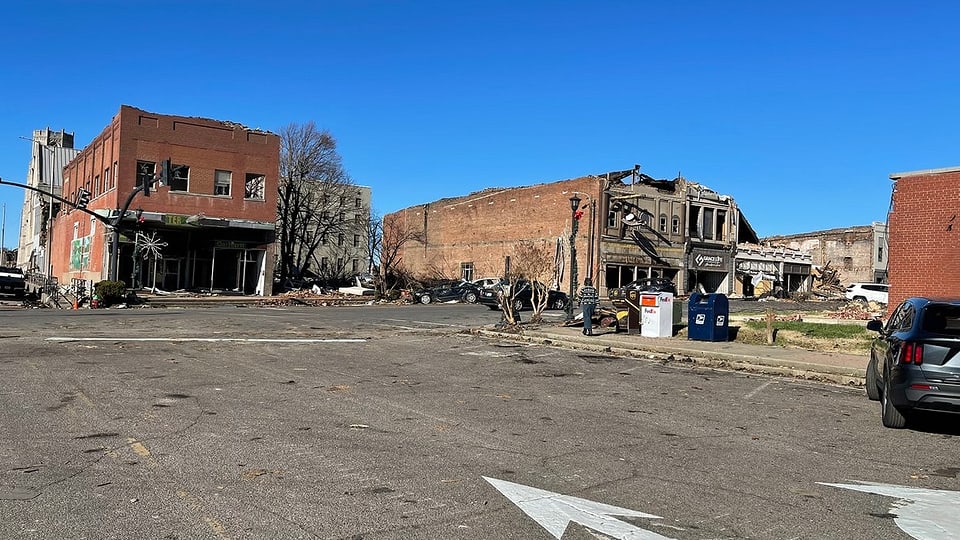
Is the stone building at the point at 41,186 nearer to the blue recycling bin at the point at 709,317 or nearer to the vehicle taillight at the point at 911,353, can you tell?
the blue recycling bin at the point at 709,317

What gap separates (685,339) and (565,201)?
1341 inches

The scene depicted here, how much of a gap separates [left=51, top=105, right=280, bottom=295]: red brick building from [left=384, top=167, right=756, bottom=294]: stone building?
61.1ft

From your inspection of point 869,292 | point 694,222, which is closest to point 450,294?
point 694,222

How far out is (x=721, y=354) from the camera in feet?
51.5

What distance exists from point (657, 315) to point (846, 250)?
173 ft

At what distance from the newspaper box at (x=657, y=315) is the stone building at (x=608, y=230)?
27.2 m

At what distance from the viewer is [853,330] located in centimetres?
1773

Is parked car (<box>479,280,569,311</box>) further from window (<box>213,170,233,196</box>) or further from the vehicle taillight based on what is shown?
the vehicle taillight

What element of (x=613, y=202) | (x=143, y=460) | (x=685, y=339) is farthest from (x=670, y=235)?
(x=143, y=460)

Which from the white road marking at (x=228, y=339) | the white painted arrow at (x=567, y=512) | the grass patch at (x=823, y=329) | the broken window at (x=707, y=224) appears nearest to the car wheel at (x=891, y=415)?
the white painted arrow at (x=567, y=512)

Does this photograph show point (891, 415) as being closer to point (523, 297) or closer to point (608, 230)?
point (523, 297)

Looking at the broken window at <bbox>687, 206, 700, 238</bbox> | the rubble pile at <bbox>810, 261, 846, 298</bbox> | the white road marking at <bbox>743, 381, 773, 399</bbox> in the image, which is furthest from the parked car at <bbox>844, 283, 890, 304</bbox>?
the white road marking at <bbox>743, 381, 773, 399</bbox>

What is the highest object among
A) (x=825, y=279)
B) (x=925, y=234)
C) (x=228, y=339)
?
(x=825, y=279)

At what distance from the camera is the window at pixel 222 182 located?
43.7 metres
